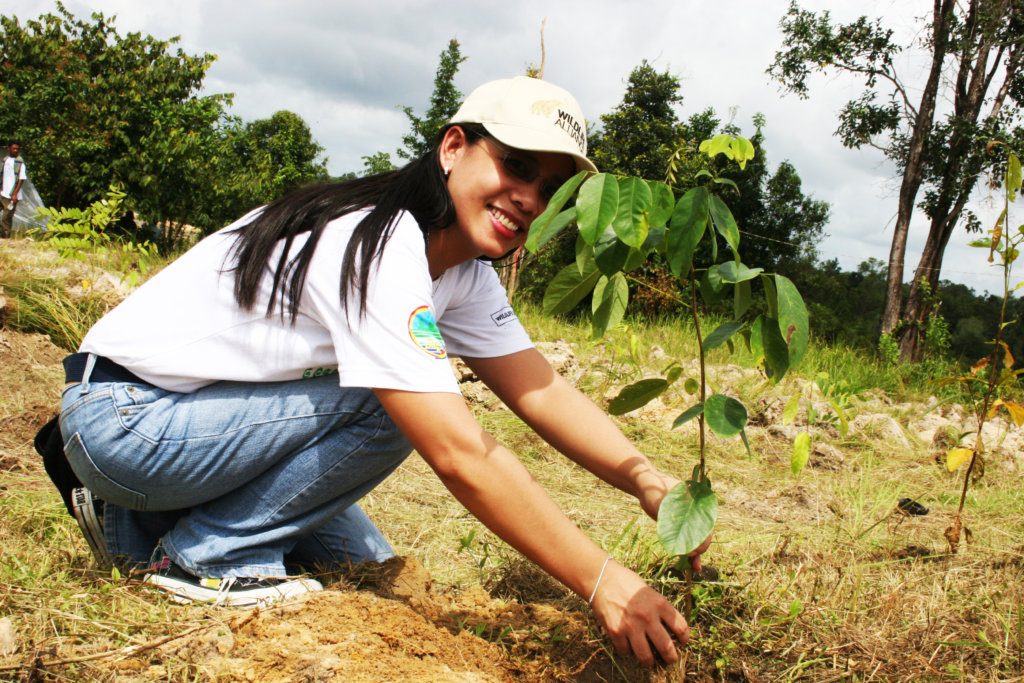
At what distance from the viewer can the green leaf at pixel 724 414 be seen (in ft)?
3.53

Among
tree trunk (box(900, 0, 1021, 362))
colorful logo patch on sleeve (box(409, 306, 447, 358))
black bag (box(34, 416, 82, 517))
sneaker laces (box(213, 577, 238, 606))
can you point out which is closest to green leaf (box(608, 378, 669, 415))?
colorful logo patch on sleeve (box(409, 306, 447, 358))

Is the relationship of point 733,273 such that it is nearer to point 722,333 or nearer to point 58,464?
point 722,333

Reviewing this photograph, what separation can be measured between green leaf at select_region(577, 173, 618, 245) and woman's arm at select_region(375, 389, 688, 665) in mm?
340

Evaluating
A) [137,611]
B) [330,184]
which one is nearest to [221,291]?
[330,184]

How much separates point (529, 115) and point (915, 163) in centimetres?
982

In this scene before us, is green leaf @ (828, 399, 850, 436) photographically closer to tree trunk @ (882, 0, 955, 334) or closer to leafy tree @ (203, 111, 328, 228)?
leafy tree @ (203, 111, 328, 228)

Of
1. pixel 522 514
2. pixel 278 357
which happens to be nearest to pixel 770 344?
pixel 522 514

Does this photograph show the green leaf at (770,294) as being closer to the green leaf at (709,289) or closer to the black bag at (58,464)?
the green leaf at (709,289)

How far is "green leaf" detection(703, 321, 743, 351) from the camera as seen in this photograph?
1.12 metres

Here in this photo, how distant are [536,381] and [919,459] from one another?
279 cm

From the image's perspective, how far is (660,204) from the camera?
3.46 ft

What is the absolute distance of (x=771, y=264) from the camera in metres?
14.1

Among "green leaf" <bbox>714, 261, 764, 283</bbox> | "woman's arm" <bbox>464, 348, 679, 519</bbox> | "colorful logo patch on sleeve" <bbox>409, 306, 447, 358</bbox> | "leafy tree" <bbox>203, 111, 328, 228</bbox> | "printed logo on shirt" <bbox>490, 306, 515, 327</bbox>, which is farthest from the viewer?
"leafy tree" <bbox>203, 111, 328, 228</bbox>

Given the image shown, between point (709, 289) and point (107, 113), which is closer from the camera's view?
point (709, 289)
